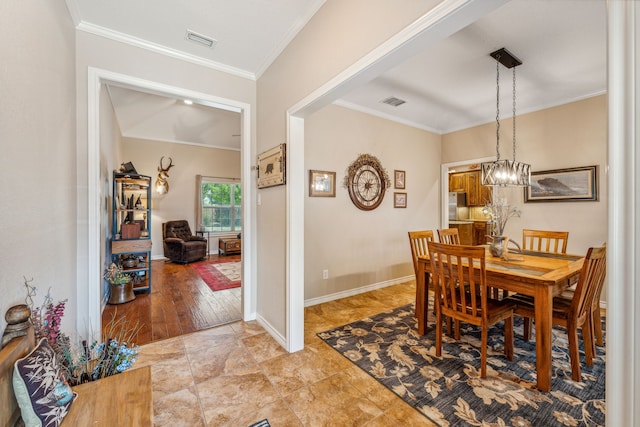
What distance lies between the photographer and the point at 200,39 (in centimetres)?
241

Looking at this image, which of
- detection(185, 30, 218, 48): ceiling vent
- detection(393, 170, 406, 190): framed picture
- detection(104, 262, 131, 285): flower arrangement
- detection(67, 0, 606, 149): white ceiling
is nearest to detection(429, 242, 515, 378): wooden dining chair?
detection(67, 0, 606, 149): white ceiling

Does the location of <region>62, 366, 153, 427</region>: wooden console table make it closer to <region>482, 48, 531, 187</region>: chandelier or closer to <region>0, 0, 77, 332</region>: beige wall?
<region>0, 0, 77, 332</region>: beige wall

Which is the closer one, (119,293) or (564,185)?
(119,293)

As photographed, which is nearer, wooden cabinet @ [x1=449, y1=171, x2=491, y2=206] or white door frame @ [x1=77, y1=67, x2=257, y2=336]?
white door frame @ [x1=77, y1=67, x2=257, y2=336]

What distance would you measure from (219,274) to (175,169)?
339 centimetres

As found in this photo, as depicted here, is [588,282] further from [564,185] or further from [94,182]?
[94,182]

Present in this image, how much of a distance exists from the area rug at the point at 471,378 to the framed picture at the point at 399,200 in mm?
2155

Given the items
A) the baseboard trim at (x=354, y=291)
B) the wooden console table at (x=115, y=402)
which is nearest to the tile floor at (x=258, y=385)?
the wooden console table at (x=115, y=402)

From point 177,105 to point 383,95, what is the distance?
11.5 ft

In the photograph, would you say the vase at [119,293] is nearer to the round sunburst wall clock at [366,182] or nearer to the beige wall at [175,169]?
the beige wall at [175,169]

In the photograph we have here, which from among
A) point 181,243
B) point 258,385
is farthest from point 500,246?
point 181,243

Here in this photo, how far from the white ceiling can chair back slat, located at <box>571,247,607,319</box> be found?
6.08 feet

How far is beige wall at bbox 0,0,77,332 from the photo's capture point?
113 centimetres

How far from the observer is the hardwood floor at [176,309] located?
2.77m
